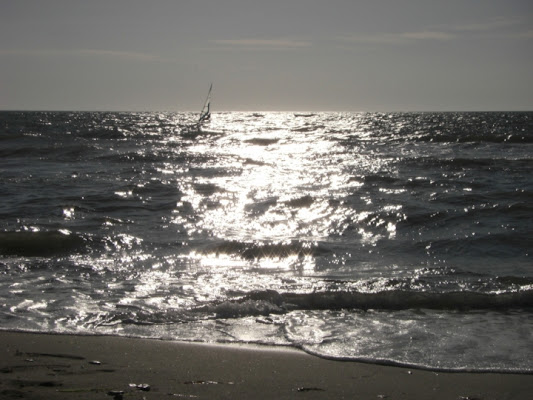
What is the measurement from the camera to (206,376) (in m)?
4.07

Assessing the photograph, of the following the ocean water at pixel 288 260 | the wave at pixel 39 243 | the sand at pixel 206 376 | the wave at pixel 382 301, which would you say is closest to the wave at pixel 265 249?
the ocean water at pixel 288 260

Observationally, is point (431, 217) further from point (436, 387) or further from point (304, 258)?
point (436, 387)

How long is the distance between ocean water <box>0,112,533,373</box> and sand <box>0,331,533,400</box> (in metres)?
0.27

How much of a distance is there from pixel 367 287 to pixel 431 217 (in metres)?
5.01

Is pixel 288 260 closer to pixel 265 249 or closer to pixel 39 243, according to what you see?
pixel 265 249

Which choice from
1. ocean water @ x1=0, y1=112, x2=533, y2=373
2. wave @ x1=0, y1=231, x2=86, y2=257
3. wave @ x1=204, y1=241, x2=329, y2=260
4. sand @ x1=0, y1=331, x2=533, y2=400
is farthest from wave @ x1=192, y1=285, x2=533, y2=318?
wave @ x1=0, y1=231, x2=86, y2=257

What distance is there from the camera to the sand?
372 centimetres

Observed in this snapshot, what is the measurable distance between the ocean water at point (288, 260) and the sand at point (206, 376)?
0.27 m

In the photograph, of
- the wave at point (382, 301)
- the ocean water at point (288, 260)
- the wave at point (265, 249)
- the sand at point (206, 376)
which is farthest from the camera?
the wave at point (265, 249)

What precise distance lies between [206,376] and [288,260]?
4.41 m

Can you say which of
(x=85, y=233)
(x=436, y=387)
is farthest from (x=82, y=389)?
(x=85, y=233)

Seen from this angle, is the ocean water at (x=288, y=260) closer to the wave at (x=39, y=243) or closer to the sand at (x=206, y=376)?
the wave at (x=39, y=243)

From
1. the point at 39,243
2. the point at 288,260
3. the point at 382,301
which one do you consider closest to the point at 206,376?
the point at 382,301

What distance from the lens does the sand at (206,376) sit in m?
3.72
